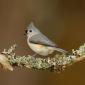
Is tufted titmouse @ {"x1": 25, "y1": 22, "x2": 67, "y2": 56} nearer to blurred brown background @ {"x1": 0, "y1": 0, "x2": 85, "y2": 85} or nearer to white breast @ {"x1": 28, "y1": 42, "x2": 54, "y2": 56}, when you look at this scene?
white breast @ {"x1": 28, "y1": 42, "x2": 54, "y2": 56}

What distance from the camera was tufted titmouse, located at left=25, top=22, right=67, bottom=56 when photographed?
1528 mm

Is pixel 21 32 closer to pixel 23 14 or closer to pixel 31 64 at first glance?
pixel 23 14

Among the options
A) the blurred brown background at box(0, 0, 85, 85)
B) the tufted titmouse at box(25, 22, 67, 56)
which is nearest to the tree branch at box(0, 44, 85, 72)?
the tufted titmouse at box(25, 22, 67, 56)

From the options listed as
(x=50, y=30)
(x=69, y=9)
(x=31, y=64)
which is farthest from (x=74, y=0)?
(x=31, y=64)

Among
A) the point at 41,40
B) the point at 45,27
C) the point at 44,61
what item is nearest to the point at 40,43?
the point at 41,40

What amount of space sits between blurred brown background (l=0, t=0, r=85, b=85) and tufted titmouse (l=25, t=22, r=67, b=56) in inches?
32.4

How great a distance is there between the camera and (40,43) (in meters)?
1.59

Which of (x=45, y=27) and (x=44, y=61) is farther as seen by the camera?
(x=45, y=27)

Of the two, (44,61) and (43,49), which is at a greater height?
(43,49)

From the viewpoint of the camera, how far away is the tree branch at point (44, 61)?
1342 mm

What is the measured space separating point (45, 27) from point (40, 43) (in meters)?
0.96

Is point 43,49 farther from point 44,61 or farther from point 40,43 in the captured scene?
point 44,61

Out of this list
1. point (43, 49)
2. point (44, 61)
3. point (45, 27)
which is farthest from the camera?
point (45, 27)

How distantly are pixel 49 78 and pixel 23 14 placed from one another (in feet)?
1.41
